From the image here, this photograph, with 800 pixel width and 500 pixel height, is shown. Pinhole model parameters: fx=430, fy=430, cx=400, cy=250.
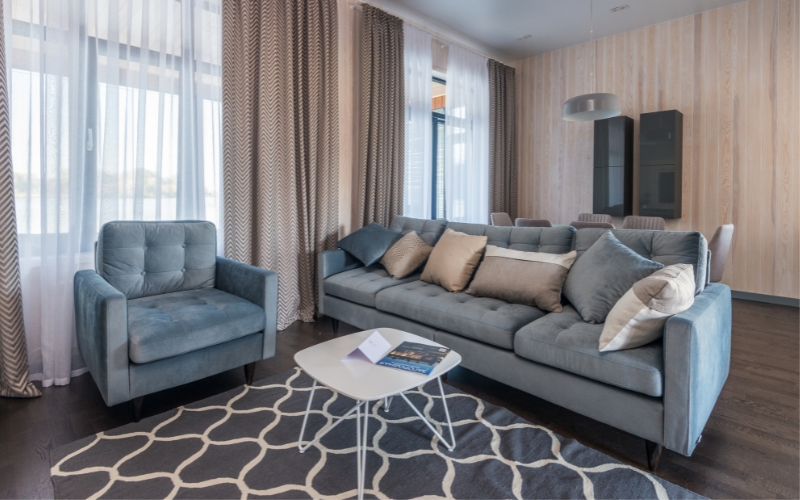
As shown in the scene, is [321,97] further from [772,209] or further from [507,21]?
[772,209]

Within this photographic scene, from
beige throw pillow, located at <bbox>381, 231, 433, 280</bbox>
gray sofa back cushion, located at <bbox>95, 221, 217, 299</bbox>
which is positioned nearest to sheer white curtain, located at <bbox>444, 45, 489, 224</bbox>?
beige throw pillow, located at <bbox>381, 231, 433, 280</bbox>

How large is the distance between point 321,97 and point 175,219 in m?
1.59

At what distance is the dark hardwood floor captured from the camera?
159 cm

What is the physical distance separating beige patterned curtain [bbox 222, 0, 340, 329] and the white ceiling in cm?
125

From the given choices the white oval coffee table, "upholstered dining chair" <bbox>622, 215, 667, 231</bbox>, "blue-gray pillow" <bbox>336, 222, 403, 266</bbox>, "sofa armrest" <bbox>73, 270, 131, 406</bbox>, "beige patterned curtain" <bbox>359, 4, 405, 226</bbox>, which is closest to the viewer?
the white oval coffee table

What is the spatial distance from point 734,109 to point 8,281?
239 inches

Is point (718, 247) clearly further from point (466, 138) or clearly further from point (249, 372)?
point (249, 372)

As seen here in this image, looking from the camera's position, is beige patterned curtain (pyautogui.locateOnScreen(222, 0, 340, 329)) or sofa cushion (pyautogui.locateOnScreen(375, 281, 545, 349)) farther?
beige patterned curtain (pyautogui.locateOnScreen(222, 0, 340, 329))

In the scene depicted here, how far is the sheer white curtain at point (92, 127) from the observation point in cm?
239

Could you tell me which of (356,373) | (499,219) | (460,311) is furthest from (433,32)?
(356,373)

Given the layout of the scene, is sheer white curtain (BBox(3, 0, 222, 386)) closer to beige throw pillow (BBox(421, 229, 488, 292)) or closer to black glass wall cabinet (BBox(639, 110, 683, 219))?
beige throw pillow (BBox(421, 229, 488, 292))

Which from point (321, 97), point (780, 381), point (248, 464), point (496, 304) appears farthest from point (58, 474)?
point (780, 381)

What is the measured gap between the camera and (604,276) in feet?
6.95

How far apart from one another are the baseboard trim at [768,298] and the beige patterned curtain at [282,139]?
4219 mm
